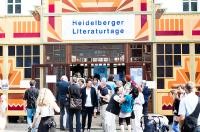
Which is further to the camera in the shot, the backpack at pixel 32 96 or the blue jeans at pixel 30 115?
the blue jeans at pixel 30 115

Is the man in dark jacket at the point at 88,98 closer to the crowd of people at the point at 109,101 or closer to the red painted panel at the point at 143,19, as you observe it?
the crowd of people at the point at 109,101

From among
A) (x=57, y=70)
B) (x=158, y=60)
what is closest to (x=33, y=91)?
(x=57, y=70)

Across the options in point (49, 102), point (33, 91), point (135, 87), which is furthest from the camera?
point (33, 91)

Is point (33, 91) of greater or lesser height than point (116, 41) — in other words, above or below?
below

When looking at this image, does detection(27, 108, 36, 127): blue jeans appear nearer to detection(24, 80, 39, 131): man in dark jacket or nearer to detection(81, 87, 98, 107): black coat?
detection(24, 80, 39, 131): man in dark jacket

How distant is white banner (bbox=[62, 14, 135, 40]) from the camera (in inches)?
1017

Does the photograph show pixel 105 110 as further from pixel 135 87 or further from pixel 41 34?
pixel 41 34

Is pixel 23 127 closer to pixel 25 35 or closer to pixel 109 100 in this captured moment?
pixel 25 35

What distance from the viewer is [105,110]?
18.9 metres

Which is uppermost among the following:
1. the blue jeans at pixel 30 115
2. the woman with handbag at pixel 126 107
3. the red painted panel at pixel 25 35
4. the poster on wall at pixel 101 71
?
the red painted panel at pixel 25 35

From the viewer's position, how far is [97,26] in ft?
84.8

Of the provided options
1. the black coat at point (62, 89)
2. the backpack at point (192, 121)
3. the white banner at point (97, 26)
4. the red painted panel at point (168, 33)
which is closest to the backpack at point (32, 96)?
the black coat at point (62, 89)

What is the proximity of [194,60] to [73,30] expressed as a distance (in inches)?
214

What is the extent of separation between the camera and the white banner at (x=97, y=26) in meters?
25.8
